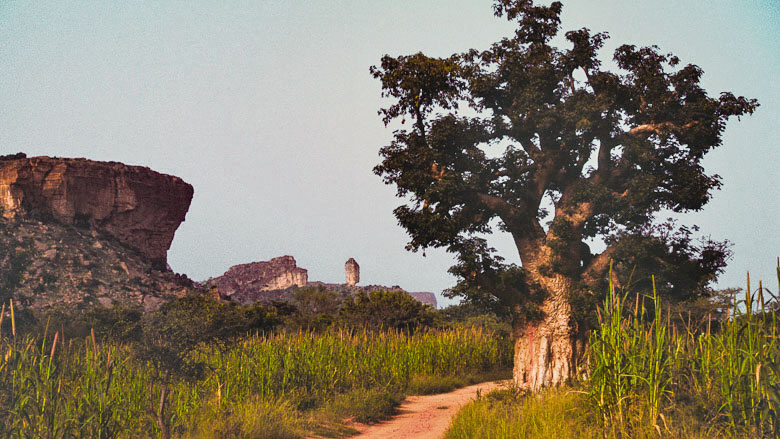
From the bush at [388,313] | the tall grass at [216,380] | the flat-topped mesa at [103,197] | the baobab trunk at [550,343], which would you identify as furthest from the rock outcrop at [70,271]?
the baobab trunk at [550,343]

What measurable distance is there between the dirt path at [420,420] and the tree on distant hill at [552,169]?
2125mm

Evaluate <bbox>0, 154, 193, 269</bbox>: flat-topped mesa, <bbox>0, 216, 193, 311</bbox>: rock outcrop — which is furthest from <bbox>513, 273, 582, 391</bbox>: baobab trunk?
<bbox>0, 154, 193, 269</bbox>: flat-topped mesa

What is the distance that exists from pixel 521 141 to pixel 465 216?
8.67 ft

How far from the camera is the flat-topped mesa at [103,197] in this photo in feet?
168

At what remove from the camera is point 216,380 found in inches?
410

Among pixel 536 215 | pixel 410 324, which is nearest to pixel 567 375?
pixel 536 215

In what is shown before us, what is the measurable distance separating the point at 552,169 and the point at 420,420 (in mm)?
6919

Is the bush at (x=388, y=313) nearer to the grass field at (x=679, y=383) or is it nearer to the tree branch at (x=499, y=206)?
the tree branch at (x=499, y=206)

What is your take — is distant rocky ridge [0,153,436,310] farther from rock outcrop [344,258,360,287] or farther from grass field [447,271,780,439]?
grass field [447,271,780,439]

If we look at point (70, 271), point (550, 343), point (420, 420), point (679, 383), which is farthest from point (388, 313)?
point (70, 271)

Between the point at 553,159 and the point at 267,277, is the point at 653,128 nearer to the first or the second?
the point at 553,159

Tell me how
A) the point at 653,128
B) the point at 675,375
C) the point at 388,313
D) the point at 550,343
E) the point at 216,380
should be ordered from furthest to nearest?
the point at 388,313 < the point at 653,128 < the point at 550,343 < the point at 216,380 < the point at 675,375

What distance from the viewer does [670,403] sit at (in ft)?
21.4

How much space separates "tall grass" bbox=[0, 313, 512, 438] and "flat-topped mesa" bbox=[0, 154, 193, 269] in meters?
45.9
